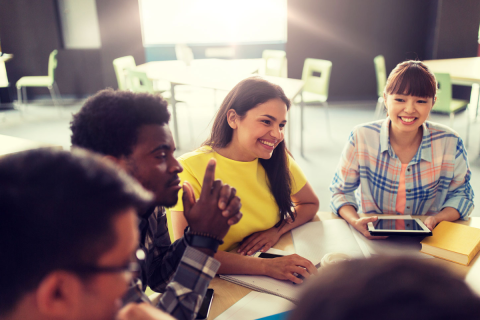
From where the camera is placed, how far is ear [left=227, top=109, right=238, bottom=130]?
1417mm

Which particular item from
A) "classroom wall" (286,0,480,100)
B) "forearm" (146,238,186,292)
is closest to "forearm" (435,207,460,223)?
"forearm" (146,238,186,292)

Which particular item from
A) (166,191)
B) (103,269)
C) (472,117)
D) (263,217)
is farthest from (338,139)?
(103,269)

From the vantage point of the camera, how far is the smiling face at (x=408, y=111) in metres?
1.52

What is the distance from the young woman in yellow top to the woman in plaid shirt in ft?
0.70

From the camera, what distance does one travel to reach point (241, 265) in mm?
1056

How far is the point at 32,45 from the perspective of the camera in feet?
22.0

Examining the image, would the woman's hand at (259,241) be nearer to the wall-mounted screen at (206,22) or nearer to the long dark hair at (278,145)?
the long dark hair at (278,145)

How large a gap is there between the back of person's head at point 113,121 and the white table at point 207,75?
2.45m

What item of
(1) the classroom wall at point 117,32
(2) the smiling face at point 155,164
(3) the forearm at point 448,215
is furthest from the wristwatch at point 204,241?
(1) the classroom wall at point 117,32

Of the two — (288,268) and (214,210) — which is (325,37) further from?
(214,210)

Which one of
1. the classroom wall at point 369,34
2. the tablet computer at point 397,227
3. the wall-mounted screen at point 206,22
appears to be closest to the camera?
the tablet computer at point 397,227

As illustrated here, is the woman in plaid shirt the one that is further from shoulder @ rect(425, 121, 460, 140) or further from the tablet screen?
the tablet screen

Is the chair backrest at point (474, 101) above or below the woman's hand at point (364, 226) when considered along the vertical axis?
below

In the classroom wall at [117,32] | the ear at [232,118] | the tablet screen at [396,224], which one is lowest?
the tablet screen at [396,224]
